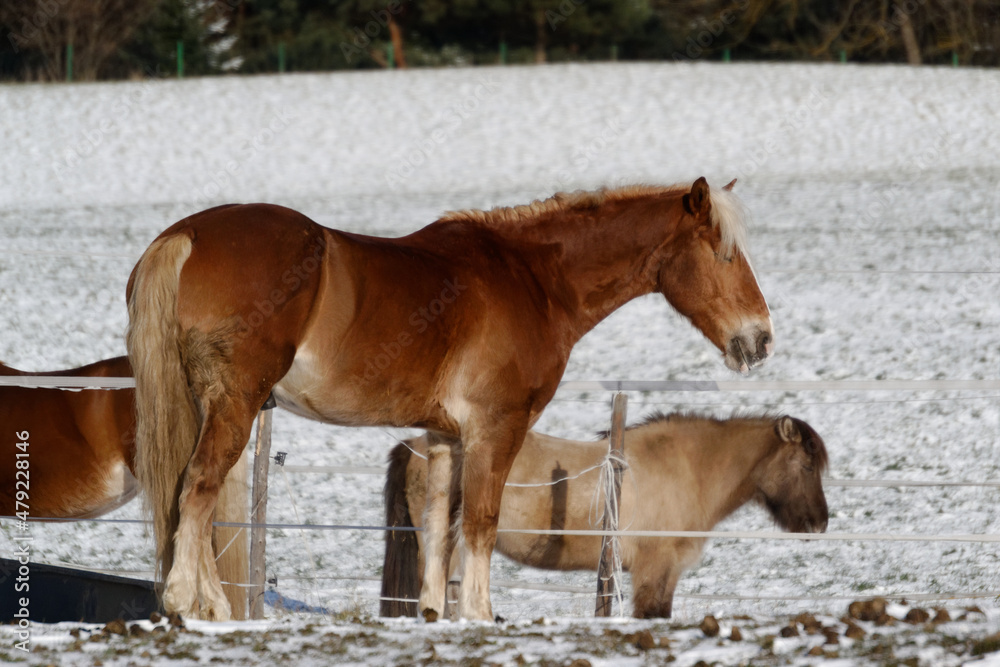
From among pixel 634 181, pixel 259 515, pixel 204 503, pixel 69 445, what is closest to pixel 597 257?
pixel 204 503

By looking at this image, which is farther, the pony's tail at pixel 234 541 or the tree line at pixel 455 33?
the tree line at pixel 455 33

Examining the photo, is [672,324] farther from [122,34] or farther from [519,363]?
[122,34]

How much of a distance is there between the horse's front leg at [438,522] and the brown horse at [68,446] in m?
2.04

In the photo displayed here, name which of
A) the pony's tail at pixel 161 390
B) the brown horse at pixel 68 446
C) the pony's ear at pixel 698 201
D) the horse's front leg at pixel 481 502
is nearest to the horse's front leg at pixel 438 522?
the horse's front leg at pixel 481 502

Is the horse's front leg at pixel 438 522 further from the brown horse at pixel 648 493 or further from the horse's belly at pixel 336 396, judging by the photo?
the brown horse at pixel 648 493

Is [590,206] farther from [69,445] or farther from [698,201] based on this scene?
[69,445]

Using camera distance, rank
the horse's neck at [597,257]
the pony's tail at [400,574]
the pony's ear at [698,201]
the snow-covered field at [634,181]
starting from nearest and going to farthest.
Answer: the pony's ear at [698,201]
the horse's neck at [597,257]
the pony's tail at [400,574]
the snow-covered field at [634,181]

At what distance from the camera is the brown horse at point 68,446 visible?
6.04 meters

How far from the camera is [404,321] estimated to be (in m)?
4.18

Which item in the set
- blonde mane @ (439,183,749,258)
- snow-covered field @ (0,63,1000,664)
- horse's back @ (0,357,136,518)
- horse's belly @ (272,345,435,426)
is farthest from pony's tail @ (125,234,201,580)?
horse's back @ (0,357,136,518)

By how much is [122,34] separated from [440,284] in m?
29.6

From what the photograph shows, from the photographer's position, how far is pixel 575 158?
20.8 m

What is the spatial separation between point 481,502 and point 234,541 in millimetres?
1496

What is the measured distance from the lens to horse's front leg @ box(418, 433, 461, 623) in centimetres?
470
